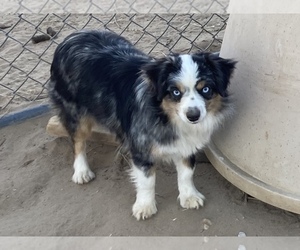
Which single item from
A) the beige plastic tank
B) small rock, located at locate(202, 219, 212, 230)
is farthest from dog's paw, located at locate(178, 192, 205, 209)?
the beige plastic tank

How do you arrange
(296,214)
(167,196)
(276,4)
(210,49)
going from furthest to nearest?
(210,49) → (167,196) → (296,214) → (276,4)

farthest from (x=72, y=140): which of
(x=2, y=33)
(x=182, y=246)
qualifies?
(x=2, y=33)

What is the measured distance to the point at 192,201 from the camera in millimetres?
3203

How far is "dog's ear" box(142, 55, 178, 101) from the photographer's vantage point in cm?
279

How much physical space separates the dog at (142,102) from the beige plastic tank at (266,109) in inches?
5.6

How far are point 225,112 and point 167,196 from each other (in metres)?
0.68

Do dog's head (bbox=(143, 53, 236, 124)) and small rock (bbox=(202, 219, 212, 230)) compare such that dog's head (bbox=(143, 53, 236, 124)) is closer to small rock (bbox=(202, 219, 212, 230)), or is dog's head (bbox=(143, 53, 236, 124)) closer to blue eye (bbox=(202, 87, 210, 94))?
blue eye (bbox=(202, 87, 210, 94))

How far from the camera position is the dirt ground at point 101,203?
3102 millimetres

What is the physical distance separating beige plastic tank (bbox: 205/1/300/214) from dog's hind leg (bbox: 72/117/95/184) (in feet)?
2.85

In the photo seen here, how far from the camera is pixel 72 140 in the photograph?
3.57 meters

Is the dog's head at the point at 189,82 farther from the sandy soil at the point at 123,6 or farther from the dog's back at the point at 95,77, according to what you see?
the sandy soil at the point at 123,6

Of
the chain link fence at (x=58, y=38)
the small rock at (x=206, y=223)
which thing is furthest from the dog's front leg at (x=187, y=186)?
the chain link fence at (x=58, y=38)

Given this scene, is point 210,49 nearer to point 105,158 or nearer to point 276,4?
point 105,158

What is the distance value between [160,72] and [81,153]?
998 millimetres
